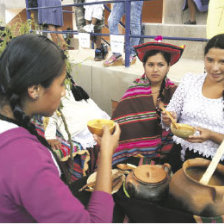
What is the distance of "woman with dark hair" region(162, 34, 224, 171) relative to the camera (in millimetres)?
1445

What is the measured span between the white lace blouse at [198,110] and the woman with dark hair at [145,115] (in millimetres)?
324

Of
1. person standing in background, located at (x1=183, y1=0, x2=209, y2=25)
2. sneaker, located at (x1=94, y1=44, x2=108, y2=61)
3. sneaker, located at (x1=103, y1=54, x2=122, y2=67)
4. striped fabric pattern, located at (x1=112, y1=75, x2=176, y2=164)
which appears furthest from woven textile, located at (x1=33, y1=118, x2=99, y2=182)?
person standing in background, located at (x1=183, y1=0, x2=209, y2=25)

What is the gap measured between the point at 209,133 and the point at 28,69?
3.63ft

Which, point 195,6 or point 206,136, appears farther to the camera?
point 195,6

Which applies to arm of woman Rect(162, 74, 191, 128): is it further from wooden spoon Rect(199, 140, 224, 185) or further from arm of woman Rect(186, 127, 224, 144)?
wooden spoon Rect(199, 140, 224, 185)

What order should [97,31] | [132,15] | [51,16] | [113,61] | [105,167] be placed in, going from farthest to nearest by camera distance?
[51,16] → [97,31] → [132,15] → [113,61] → [105,167]

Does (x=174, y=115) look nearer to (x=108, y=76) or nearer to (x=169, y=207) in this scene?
(x=169, y=207)

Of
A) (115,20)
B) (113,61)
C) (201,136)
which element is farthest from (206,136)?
(115,20)

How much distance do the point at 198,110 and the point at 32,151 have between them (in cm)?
116

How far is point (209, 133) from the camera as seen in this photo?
1437mm

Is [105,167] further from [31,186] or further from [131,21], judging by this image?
[131,21]

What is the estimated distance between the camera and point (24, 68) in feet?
2.61

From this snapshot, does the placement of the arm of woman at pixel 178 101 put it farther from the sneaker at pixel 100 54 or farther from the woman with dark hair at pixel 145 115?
the sneaker at pixel 100 54

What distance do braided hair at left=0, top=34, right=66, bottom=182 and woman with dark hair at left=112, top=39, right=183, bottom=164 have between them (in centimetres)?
127
